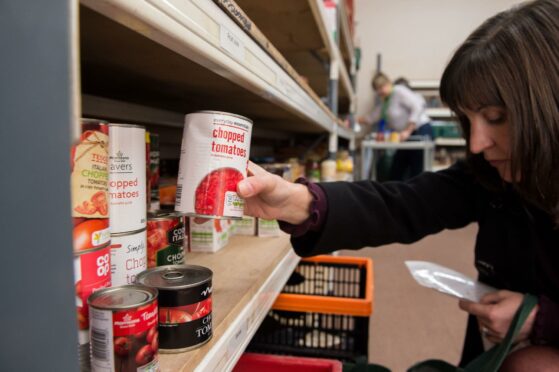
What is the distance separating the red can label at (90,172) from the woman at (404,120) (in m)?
4.59

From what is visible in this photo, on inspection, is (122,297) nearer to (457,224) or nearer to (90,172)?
(90,172)

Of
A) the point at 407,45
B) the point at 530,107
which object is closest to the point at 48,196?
the point at 530,107

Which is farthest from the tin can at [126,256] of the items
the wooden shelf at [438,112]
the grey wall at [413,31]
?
the grey wall at [413,31]

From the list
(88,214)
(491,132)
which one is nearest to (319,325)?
(491,132)

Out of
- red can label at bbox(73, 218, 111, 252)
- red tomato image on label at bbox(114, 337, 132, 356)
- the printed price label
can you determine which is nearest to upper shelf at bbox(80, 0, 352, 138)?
the printed price label

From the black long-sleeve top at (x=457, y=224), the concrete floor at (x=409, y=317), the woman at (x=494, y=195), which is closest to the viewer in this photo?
the woman at (x=494, y=195)

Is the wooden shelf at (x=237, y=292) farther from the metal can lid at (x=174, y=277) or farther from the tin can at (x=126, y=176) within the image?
the tin can at (x=126, y=176)

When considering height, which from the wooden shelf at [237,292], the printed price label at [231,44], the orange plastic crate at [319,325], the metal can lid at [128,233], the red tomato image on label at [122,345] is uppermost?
the printed price label at [231,44]

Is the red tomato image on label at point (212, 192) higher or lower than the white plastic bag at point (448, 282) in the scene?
higher

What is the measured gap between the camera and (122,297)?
1.56 feet

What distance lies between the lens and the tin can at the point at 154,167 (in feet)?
2.88

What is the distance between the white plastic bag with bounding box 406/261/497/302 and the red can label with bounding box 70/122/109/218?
95 cm

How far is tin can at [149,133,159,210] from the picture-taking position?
0.88 m

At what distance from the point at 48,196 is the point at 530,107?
32.9 inches
